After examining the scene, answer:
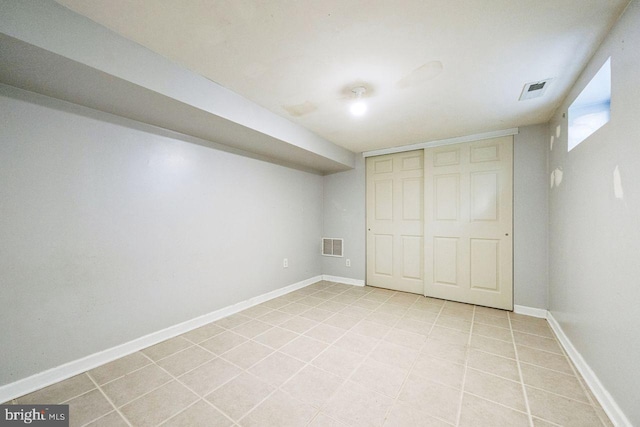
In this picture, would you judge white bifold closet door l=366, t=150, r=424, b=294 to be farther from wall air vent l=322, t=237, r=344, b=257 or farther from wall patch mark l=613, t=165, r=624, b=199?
wall patch mark l=613, t=165, r=624, b=199

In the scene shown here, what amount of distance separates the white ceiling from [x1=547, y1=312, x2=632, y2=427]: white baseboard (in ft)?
7.14

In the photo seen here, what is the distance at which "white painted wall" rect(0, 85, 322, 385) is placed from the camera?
166 centimetres

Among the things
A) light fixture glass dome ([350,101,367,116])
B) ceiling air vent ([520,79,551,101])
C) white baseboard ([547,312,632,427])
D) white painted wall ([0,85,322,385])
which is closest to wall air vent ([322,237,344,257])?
white painted wall ([0,85,322,385])

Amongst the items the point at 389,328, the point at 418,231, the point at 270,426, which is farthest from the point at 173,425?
the point at 418,231

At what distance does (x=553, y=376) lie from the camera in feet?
5.96

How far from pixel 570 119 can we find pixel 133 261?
4104 millimetres

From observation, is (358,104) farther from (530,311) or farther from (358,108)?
(530,311)

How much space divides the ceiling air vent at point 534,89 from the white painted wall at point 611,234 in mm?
207

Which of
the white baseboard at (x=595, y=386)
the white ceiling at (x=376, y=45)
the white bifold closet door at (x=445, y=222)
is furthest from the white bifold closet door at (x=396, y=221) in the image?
the white baseboard at (x=595, y=386)

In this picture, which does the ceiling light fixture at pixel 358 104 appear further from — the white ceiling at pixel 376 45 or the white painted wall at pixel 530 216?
the white painted wall at pixel 530 216

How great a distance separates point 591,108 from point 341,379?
2873mm

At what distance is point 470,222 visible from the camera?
11.0 feet

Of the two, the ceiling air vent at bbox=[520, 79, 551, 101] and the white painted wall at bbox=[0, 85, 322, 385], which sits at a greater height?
the ceiling air vent at bbox=[520, 79, 551, 101]

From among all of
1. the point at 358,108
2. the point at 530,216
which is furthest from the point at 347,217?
the point at 530,216
